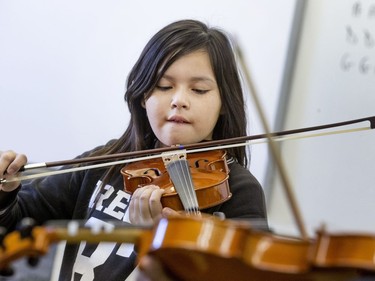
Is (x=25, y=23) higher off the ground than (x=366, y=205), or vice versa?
(x=25, y=23)

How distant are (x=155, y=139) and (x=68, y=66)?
66 centimetres

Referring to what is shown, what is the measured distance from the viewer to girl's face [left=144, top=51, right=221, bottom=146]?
0.96m

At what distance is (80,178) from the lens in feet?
3.53

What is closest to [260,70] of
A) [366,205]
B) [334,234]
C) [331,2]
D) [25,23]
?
[331,2]

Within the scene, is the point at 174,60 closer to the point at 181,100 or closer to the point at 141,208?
the point at 181,100

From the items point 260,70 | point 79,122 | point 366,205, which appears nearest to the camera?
point 366,205

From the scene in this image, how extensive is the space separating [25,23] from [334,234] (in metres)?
1.30

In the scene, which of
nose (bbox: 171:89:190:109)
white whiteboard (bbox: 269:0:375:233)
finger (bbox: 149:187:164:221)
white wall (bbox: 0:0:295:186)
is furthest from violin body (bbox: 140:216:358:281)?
white wall (bbox: 0:0:295:186)

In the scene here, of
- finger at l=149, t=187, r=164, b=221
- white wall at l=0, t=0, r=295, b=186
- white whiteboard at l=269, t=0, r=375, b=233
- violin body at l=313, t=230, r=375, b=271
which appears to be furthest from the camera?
→ white wall at l=0, t=0, r=295, b=186

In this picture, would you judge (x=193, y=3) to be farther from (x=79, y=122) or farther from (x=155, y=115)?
(x=155, y=115)

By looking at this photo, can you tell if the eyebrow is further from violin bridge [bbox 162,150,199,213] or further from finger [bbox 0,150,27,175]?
finger [bbox 0,150,27,175]

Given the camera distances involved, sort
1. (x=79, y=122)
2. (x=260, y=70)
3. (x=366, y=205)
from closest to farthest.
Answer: (x=366, y=205) < (x=260, y=70) < (x=79, y=122)

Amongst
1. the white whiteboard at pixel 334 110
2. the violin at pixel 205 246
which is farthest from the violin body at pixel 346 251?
the white whiteboard at pixel 334 110

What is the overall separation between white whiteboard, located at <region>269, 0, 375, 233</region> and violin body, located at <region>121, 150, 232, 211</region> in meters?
0.41
